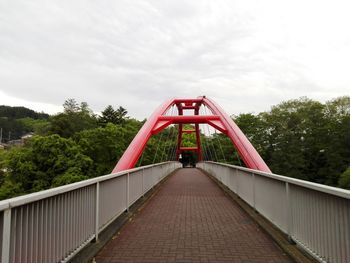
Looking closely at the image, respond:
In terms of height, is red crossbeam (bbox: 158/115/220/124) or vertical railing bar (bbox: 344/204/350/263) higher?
red crossbeam (bbox: 158/115/220/124)

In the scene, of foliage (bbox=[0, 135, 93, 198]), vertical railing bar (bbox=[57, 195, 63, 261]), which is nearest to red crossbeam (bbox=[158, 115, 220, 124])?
vertical railing bar (bbox=[57, 195, 63, 261])

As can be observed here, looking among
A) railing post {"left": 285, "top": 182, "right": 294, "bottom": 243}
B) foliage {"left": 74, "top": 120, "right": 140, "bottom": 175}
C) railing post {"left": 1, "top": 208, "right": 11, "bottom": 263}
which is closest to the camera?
railing post {"left": 1, "top": 208, "right": 11, "bottom": 263}

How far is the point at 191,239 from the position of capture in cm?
506

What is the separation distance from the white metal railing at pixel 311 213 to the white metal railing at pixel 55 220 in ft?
9.64

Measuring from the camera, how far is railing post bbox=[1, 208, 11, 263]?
7.83 feet

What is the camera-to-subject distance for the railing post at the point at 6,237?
2.39 metres

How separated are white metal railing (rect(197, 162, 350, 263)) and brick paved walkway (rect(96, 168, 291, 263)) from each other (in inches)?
15.6

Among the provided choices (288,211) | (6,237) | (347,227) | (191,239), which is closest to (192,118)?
(191,239)

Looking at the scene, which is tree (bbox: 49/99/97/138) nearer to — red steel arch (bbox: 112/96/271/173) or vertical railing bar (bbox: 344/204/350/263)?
red steel arch (bbox: 112/96/271/173)

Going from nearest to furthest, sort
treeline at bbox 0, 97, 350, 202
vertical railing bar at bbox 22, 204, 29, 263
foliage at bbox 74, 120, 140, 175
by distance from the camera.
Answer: vertical railing bar at bbox 22, 204, 29, 263 → treeline at bbox 0, 97, 350, 202 → foliage at bbox 74, 120, 140, 175

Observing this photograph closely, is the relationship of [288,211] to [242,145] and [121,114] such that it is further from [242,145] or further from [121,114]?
[121,114]

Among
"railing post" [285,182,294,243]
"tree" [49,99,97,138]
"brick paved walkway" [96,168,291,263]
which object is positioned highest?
"tree" [49,99,97,138]

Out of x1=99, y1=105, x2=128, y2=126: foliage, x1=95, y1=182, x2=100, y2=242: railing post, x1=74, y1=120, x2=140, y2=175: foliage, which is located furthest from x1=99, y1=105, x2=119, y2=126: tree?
x1=95, y1=182, x2=100, y2=242: railing post

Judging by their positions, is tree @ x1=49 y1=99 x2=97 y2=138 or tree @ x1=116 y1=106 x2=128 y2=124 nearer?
tree @ x1=49 y1=99 x2=97 y2=138
